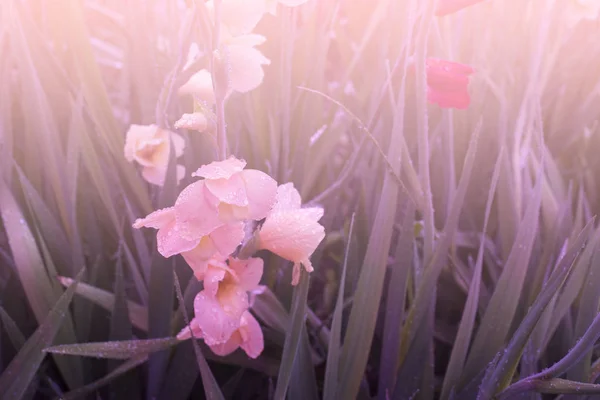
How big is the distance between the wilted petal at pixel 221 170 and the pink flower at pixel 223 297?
0.26ft

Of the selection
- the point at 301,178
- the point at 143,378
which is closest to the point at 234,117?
the point at 301,178

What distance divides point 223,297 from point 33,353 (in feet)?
0.67

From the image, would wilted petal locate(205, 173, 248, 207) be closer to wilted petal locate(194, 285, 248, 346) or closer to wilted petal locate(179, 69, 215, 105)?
wilted petal locate(194, 285, 248, 346)

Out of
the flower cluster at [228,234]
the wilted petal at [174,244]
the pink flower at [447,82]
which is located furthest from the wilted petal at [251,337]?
the pink flower at [447,82]

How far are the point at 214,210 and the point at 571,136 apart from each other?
695 mm

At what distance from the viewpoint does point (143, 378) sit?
0.63 meters

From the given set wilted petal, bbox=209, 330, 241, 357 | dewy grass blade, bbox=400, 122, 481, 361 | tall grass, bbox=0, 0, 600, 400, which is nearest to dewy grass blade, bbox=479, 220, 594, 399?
tall grass, bbox=0, 0, 600, 400

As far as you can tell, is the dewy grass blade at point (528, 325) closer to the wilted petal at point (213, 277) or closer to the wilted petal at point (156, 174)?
the wilted petal at point (213, 277)

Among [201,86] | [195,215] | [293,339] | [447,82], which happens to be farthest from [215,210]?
[447,82]

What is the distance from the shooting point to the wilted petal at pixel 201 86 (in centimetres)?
56

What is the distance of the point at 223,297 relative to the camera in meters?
0.43

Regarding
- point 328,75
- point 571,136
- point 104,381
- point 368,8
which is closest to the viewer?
point 104,381

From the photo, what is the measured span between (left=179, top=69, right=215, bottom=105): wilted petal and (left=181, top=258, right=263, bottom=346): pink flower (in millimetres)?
199

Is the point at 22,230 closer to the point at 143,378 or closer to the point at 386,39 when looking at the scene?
the point at 143,378
